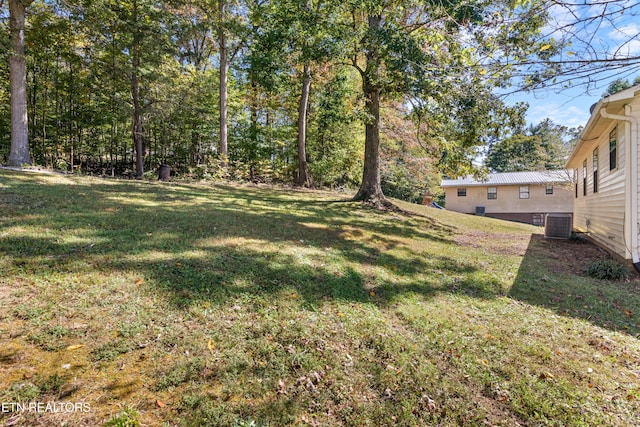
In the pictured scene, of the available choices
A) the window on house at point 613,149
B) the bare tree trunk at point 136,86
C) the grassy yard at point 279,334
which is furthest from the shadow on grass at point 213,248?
the bare tree trunk at point 136,86

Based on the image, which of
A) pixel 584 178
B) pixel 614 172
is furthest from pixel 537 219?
pixel 614 172

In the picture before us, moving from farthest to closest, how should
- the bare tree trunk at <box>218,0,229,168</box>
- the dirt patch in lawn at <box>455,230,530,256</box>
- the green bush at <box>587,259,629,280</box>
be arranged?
the bare tree trunk at <box>218,0,229,168</box>, the dirt patch in lawn at <box>455,230,530,256</box>, the green bush at <box>587,259,629,280</box>

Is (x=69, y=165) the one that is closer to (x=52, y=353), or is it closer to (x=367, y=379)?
(x=52, y=353)

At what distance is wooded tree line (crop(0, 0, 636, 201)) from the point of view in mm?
5910

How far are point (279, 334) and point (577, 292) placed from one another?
4.83 m

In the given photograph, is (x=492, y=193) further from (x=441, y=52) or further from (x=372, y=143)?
(x=441, y=52)

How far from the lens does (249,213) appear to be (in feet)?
24.5

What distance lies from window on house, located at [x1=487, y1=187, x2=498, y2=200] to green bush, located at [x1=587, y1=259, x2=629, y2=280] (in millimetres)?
20318

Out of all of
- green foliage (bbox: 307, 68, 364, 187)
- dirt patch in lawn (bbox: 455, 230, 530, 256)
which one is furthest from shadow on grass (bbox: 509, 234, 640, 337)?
green foliage (bbox: 307, 68, 364, 187)

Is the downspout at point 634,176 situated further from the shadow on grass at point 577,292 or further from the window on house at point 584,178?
the window on house at point 584,178

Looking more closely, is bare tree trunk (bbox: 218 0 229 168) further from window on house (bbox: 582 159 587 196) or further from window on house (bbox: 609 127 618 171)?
window on house (bbox: 582 159 587 196)

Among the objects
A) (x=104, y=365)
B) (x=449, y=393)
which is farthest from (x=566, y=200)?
(x=104, y=365)

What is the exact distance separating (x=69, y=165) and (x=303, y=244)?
14.4 metres

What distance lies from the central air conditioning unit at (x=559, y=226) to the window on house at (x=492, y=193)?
15.4 m
